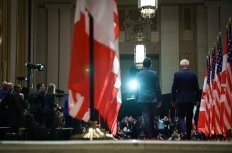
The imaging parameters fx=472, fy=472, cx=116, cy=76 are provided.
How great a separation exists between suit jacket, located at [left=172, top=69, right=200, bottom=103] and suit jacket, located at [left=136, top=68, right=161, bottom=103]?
437mm

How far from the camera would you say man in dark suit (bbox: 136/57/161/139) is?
932 cm

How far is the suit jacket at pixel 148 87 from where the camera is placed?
932 cm

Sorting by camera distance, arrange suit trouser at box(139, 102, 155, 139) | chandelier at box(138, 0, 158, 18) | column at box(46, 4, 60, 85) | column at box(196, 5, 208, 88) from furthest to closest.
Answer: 1. column at box(46, 4, 60, 85)
2. column at box(196, 5, 208, 88)
3. chandelier at box(138, 0, 158, 18)
4. suit trouser at box(139, 102, 155, 139)

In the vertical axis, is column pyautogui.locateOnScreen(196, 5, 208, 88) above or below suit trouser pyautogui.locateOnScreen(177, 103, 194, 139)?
above

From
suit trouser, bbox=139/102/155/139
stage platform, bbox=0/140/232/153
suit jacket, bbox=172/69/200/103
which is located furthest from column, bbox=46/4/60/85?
stage platform, bbox=0/140/232/153

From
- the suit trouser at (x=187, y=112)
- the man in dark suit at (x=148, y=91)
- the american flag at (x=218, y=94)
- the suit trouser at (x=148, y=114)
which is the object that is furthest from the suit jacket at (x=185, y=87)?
the american flag at (x=218, y=94)

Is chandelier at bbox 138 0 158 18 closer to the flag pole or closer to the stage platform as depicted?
the flag pole

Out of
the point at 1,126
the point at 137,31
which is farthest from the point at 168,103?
the point at 1,126

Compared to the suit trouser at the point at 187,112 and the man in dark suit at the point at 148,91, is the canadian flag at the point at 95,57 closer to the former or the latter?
the man in dark suit at the point at 148,91

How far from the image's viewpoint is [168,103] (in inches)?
953

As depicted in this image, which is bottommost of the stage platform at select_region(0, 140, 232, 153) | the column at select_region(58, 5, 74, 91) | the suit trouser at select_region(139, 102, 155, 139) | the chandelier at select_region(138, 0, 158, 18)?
the stage platform at select_region(0, 140, 232, 153)

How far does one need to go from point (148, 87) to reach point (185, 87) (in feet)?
2.50

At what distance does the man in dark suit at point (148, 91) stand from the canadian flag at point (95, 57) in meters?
3.09

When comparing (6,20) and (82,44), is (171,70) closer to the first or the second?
(6,20)
